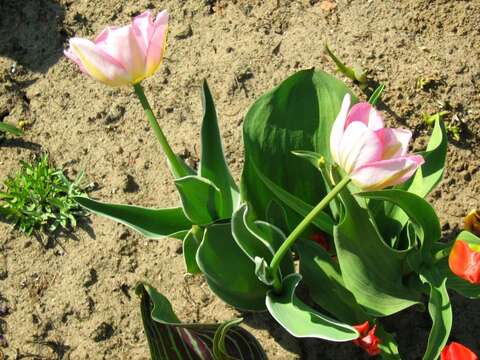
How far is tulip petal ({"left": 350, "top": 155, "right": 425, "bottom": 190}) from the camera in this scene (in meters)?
1.07

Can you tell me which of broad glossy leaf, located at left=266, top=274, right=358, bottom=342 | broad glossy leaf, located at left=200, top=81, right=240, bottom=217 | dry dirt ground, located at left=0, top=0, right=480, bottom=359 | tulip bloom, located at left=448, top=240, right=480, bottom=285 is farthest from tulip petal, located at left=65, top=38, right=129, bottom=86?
dry dirt ground, located at left=0, top=0, right=480, bottom=359

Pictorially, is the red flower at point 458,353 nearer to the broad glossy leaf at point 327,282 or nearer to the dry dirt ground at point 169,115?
the broad glossy leaf at point 327,282

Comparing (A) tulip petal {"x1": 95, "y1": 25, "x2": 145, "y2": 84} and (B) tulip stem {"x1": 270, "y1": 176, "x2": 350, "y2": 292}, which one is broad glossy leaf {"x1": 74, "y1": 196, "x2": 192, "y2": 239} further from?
(A) tulip petal {"x1": 95, "y1": 25, "x2": 145, "y2": 84}

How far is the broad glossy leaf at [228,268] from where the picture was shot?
1.42 m

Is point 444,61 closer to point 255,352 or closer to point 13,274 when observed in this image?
point 255,352

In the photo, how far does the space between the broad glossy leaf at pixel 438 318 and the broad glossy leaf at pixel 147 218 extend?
0.60 meters

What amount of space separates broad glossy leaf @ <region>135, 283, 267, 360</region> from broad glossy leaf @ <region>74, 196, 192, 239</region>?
0.19 meters

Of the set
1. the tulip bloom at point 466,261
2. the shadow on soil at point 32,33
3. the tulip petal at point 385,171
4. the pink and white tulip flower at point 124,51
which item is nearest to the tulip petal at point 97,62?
the pink and white tulip flower at point 124,51

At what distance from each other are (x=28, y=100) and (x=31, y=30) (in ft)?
1.08

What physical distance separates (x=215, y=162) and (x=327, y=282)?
0.41 metres

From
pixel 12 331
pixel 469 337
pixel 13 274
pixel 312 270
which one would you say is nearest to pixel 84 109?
pixel 13 274

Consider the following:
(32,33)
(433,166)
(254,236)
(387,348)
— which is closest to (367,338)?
(387,348)

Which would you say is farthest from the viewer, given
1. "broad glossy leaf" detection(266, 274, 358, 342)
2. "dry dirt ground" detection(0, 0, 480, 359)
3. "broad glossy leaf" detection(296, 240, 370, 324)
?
"dry dirt ground" detection(0, 0, 480, 359)

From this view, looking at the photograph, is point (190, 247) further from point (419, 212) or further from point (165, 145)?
point (419, 212)
